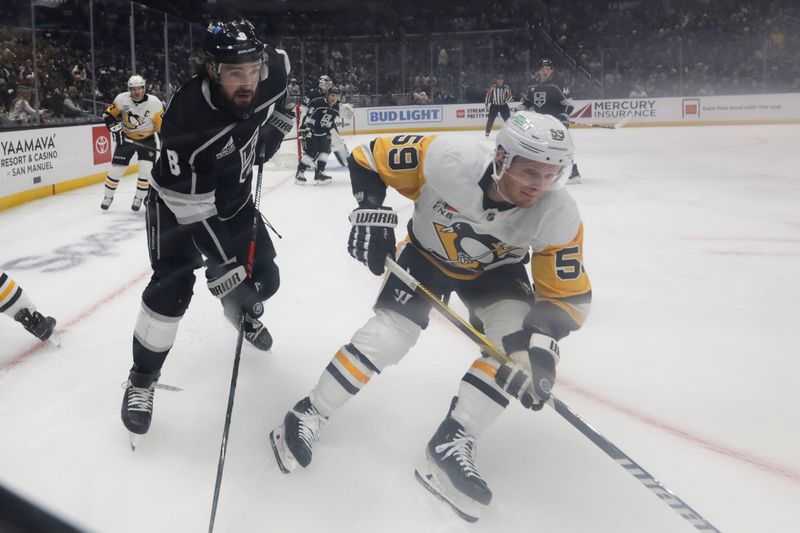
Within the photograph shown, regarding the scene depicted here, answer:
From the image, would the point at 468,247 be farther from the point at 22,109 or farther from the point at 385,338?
the point at 22,109

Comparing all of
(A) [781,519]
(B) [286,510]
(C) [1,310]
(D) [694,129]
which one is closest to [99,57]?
(C) [1,310]

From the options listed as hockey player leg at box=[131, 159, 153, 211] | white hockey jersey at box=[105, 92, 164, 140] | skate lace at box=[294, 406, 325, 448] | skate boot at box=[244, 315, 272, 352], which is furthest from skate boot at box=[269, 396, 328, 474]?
white hockey jersey at box=[105, 92, 164, 140]

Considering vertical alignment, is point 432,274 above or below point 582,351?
above

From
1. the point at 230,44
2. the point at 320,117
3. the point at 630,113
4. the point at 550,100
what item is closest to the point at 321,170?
the point at 320,117

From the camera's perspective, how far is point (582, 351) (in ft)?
9.02

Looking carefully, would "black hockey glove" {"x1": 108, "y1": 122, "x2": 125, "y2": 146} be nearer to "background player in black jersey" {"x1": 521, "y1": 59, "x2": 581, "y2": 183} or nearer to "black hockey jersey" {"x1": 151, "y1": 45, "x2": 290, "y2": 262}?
"black hockey jersey" {"x1": 151, "y1": 45, "x2": 290, "y2": 262}

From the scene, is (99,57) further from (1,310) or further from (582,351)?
(582,351)

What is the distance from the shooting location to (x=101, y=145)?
7770 millimetres

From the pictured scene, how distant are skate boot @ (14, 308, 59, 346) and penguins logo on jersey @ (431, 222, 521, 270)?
172 centimetres

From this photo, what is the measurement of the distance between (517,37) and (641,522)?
16777 mm

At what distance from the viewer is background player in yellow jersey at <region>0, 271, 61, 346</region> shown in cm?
261

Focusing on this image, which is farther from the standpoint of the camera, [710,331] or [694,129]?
[694,129]

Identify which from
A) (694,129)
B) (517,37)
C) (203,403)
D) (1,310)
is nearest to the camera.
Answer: (203,403)

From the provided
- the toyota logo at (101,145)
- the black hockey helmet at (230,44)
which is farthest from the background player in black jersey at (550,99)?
the black hockey helmet at (230,44)
